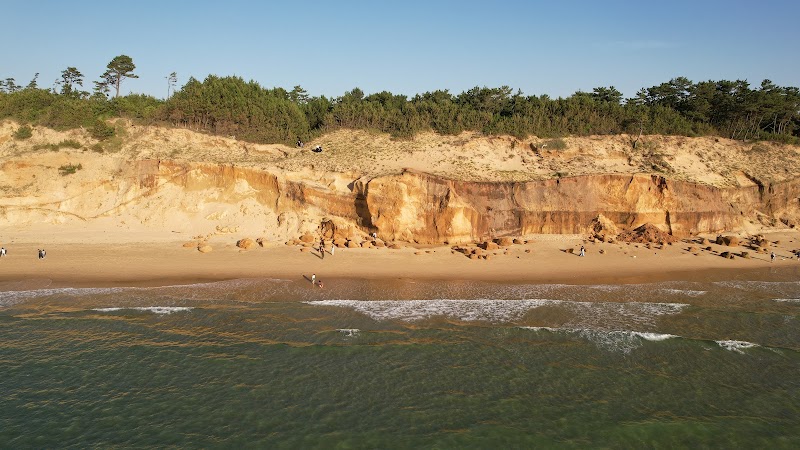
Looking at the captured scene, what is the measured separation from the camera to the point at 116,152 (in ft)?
96.2

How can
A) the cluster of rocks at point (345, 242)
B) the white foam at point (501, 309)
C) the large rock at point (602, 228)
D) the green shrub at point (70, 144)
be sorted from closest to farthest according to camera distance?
the white foam at point (501, 309), the cluster of rocks at point (345, 242), the large rock at point (602, 228), the green shrub at point (70, 144)

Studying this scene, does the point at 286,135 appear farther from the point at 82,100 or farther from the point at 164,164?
the point at 82,100

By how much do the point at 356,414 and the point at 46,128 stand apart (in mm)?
31646

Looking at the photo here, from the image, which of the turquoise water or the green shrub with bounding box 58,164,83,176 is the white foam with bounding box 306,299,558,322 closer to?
the turquoise water

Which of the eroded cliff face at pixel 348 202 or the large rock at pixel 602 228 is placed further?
the large rock at pixel 602 228

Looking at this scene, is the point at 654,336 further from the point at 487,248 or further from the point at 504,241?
the point at 504,241

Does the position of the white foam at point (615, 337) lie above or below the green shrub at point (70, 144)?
below

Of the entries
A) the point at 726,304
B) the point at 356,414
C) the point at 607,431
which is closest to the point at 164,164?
the point at 356,414

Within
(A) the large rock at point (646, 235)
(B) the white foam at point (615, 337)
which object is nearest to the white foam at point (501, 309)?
(B) the white foam at point (615, 337)

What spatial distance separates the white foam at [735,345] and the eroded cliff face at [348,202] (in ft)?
43.4

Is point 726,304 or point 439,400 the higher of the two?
point 726,304

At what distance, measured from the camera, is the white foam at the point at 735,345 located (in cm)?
1448

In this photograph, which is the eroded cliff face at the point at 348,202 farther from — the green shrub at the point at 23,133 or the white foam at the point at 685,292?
the white foam at the point at 685,292

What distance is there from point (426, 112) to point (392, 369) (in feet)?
86.1
